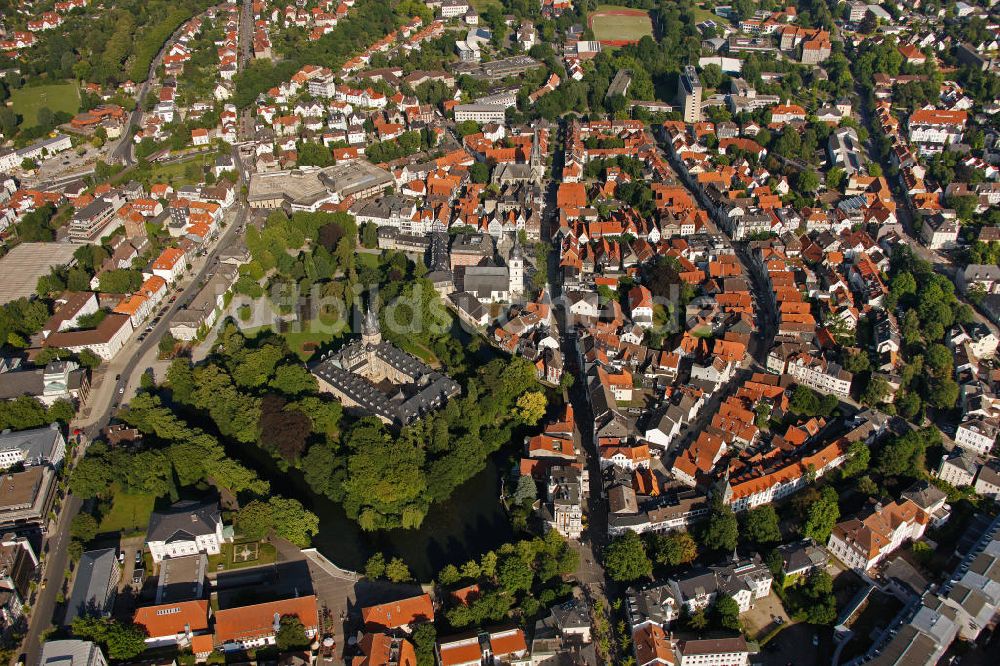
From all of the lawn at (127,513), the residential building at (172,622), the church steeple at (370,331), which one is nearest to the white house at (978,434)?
the church steeple at (370,331)

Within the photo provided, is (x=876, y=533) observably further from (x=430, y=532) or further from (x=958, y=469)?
(x=430, y=532)

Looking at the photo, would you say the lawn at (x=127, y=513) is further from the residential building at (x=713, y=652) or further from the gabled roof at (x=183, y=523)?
the residential building at (x=713, y=652)

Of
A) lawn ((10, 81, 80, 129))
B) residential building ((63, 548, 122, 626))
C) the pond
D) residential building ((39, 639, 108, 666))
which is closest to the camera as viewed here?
residential building ((39, 639, 108, 666))

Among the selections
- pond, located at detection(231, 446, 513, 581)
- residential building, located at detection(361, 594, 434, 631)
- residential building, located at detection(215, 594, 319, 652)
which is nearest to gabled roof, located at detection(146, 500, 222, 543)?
pond, located at detection(231, 446, 513, 581)

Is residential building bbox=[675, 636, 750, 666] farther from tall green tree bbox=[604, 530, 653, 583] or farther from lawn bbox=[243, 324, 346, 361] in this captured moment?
lawn bbox=[243, 324, 346, 361]

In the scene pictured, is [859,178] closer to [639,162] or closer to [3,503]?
[639,162]

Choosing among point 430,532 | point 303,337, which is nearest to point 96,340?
point 303,337
